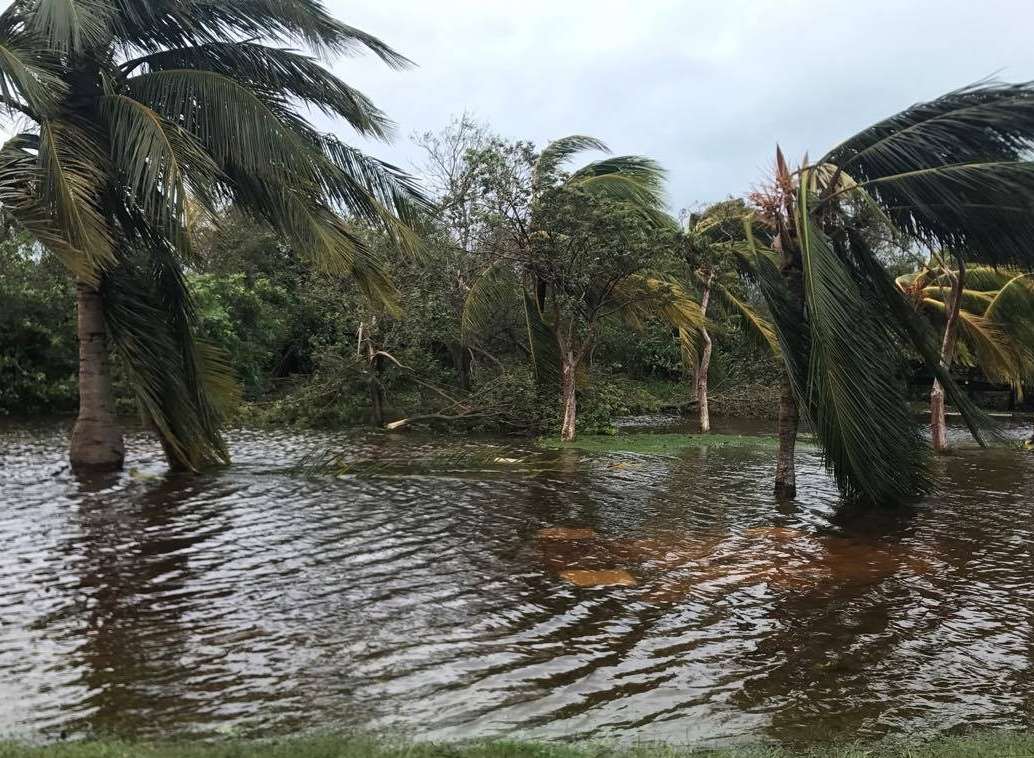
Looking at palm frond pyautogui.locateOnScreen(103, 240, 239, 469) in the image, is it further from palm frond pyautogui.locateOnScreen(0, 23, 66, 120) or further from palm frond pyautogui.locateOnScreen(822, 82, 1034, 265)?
palm frond pyautogui.locateOnScreen(822, 82, 1034, 265)

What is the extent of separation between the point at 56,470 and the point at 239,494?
10.9 feet

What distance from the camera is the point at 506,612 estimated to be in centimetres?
583

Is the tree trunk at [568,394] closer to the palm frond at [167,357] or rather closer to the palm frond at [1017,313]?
the palm frond at [167,357]

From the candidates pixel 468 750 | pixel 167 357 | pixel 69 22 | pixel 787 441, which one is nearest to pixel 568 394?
pixel 787 441

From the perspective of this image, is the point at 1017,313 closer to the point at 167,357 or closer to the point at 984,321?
the point at 984,321

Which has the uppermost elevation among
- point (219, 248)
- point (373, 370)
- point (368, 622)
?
point (219, 248)

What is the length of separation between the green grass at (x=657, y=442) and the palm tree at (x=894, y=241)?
19.5 feet

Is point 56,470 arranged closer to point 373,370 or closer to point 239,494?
point 239,494

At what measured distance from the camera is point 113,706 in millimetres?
4039

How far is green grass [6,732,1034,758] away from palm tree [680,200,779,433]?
13524 millimetres

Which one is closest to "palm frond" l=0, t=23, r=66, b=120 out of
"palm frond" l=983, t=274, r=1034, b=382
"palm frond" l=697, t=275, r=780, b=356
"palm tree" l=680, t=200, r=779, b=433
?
"palm tree" l=680, t=200, r=779, b=433

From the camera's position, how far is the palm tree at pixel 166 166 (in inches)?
359

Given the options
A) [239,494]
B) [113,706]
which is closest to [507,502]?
[239,494]

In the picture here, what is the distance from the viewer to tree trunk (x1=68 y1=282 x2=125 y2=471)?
37.2 ft
